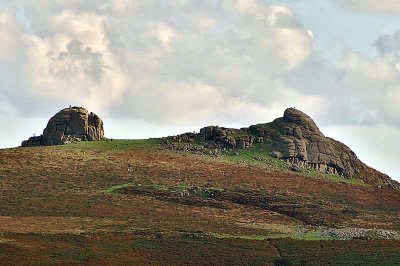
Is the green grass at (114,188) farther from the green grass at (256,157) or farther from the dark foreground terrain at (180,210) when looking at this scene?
the green grass at (256,157)

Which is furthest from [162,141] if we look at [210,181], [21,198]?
[21,198]

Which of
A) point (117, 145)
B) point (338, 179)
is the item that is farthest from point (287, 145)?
point (117, 145)

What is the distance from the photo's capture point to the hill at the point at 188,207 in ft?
352

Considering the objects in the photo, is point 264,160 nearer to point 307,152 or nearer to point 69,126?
point 307,152

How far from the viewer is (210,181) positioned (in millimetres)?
163000

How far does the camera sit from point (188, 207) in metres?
144

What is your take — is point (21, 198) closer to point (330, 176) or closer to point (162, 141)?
point (162, 141)

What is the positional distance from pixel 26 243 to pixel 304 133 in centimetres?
10973

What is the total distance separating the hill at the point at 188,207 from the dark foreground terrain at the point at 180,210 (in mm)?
236

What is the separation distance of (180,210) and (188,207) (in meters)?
3.92

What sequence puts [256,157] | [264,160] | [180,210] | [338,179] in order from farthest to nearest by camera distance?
[338,179] < [256,157] < [264,160] < [180,210]

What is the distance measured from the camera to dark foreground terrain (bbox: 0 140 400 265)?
351ft

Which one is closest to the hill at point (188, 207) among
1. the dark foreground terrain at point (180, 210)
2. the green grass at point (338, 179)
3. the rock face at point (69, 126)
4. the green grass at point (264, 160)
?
the dark foreground terrain at point (180, 210)

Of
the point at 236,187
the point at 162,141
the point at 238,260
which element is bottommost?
the point at 238,260
